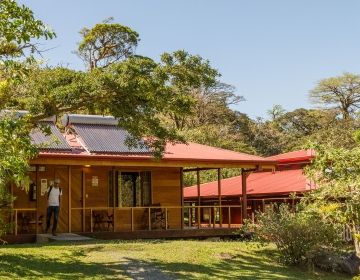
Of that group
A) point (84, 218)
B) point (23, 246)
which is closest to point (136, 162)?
point (84, 218)

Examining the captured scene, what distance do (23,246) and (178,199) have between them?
8134 millimetres

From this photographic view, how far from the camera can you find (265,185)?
29406 mm

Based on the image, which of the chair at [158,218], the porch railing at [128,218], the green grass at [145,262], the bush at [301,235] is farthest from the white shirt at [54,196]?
the bush at [301,235]

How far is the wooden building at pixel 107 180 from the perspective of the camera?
779 inches

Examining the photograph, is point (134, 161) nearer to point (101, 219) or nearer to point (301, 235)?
point (101, 219)

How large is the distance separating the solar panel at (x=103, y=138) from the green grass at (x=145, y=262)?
4532mm

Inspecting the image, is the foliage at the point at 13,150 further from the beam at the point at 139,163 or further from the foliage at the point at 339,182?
the beam at the point at 139,163

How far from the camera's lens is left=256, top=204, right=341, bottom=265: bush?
15172 millimetres

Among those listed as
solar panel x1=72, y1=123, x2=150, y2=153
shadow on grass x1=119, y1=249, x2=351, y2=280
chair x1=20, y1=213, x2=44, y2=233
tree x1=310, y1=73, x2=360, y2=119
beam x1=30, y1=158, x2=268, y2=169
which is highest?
tree x1=310, y1=73, x2=360, y2=119

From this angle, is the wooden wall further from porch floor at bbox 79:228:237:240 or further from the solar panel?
porch floor at bbox 79:228:237:240

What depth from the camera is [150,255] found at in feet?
48.9

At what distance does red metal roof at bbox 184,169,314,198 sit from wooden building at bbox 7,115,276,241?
383 centimetres

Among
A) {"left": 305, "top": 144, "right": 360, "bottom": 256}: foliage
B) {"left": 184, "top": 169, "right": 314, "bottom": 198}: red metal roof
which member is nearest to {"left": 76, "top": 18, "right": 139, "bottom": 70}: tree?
{"left": 184, "top": 169, "right": 314, "bottom": 198}: red metal roof

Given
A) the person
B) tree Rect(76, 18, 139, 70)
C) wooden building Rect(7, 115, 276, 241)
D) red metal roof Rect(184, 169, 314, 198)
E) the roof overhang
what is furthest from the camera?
tree Rect(76, 18, 139, 70)
